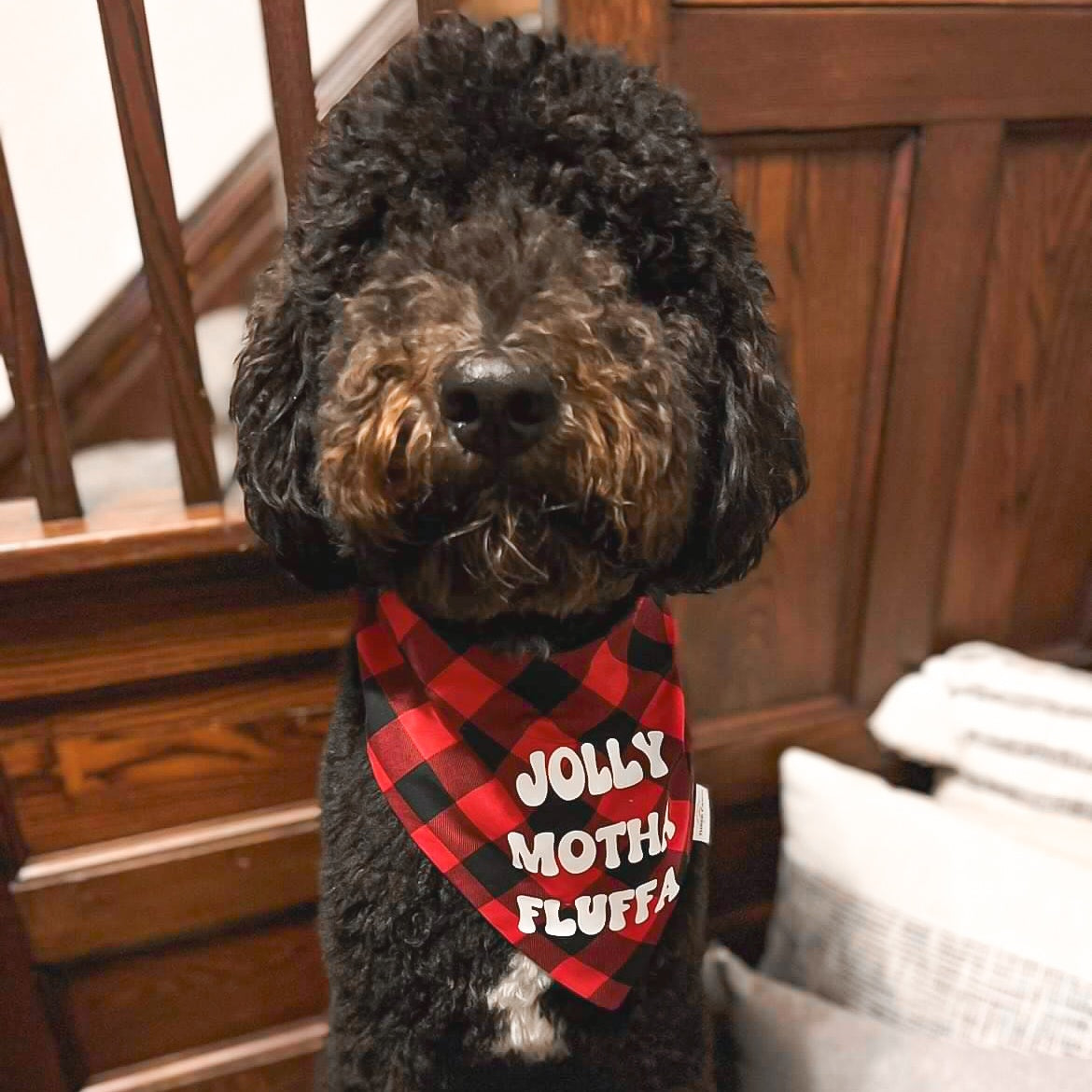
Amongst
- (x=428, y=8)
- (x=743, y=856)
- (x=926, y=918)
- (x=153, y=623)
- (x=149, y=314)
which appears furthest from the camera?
(x=149, y=314)

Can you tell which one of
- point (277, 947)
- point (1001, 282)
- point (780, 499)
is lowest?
point (277, 947)

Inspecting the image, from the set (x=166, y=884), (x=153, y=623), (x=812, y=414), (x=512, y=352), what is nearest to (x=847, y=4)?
(x=812, y=414)

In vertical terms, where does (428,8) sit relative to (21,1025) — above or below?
above

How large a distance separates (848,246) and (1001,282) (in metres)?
0.23

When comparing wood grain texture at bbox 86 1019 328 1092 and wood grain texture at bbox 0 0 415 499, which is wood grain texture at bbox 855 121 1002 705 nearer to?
wood grain texture at bbox 86 1019 328 1092

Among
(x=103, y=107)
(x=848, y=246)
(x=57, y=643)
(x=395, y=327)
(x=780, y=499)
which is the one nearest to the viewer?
(x=395, y=327)

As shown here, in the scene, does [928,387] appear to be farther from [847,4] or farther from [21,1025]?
[21,1025]

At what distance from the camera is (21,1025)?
105 centimetres

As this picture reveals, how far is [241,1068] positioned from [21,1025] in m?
0.27

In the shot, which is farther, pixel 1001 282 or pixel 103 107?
pixel 103 107

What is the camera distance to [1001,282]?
44.5 inches

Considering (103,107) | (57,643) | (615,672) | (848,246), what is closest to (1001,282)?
(848,246)

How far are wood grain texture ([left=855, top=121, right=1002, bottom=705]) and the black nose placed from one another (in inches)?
28.2

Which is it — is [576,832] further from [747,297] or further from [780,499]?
[747,297]
